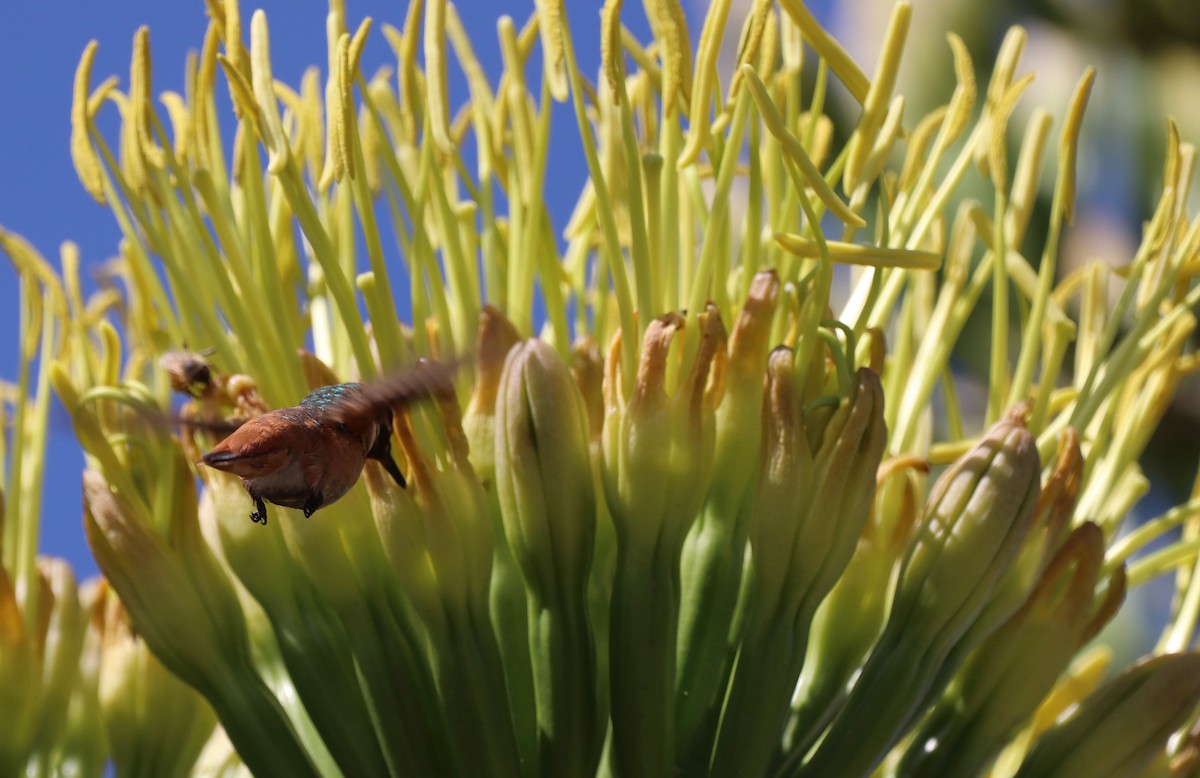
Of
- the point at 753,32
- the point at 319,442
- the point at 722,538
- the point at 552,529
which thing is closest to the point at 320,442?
the point at 319,442

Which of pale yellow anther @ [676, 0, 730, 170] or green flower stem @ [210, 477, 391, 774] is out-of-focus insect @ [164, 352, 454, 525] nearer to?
green flower stem @ [210, 477, 391, 774]

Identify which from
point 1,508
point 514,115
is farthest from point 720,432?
point 1,508

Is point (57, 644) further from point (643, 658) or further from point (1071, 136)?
point (1071, 136)

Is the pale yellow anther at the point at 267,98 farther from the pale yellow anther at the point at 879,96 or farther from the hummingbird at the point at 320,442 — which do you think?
the pale yellow anther at the point at 879,96

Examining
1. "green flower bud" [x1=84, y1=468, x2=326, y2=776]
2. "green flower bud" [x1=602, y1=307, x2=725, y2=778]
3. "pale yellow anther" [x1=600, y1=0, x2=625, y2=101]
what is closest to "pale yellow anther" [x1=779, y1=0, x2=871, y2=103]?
"pale yellow anther" [x1=600, y1=0, x2=625, y2=101]

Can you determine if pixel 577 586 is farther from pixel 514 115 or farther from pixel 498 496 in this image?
pixel 514 115

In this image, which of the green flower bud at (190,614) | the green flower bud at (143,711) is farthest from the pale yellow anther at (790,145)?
the green flower bud at (143,711)
